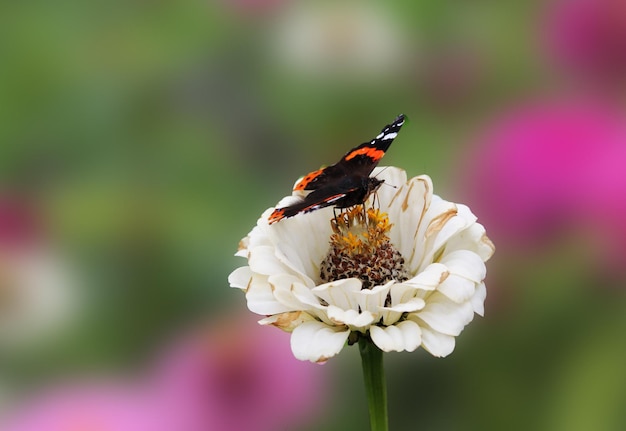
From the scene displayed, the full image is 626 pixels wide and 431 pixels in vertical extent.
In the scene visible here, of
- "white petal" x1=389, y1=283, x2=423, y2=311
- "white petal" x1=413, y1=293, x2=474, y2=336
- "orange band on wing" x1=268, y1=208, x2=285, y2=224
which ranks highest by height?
"orange band on wing" x1=268, y1=208, x2=285, y2=224

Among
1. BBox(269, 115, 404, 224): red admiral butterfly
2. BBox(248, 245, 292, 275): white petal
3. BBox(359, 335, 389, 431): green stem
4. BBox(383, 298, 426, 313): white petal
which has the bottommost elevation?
BBox(359, 335, 389, 431): green stem

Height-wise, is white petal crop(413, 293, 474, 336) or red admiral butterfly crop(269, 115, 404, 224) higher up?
red admiral butterfly crop(269, 115, 404, 224)

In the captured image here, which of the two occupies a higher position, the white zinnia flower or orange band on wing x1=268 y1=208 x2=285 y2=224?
orange band on wing x1=268 y1=208 x2=285 y2=224
